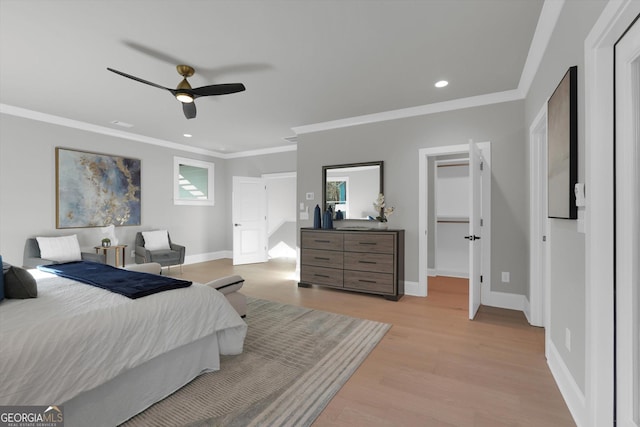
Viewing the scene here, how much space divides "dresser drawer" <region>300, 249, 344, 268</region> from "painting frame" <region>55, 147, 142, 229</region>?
11.5 feet

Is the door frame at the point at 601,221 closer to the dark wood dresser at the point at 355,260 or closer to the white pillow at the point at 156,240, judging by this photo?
the dark wood dresser at the point at 355,260

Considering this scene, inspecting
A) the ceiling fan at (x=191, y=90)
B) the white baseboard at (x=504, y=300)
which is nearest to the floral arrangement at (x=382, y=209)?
the white baseboard at (x=504, y=300)

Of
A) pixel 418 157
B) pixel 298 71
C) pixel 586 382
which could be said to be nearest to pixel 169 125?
Answer: pixel 298 71

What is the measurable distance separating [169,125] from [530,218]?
543 cm

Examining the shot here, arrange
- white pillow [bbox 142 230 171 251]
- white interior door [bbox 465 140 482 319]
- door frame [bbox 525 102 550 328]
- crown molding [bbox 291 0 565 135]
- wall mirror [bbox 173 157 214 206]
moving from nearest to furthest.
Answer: crown molding [bbox 291 0 565 135], door frame [bbox 525 102 550 328], white interior door [bbox 465 140 482 319], white pillow [bbox 142 230 171 251], wall mirror [bbox 173 157 214 206]

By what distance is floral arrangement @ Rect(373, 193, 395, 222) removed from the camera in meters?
4.25

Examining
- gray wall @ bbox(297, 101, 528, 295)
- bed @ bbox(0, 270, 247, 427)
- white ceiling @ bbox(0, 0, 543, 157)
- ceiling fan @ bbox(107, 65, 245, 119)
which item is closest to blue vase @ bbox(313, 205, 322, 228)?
gray wall @ bbox(297, 101, 528, 295)

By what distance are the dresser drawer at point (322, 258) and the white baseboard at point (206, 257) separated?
A: 335cm

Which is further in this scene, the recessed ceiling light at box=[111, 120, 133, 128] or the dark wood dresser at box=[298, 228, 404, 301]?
the recessed ceiling light at box=[111, 120, 133, 128]

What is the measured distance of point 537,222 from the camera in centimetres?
298

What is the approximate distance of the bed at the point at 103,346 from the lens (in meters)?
1.32

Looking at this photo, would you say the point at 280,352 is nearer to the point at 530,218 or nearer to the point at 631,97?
the point at 631,97

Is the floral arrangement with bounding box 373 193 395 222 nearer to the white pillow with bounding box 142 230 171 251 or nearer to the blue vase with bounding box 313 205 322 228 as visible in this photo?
the blue vase with bounding box 313 205 322 228

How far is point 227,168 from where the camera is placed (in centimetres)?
748
